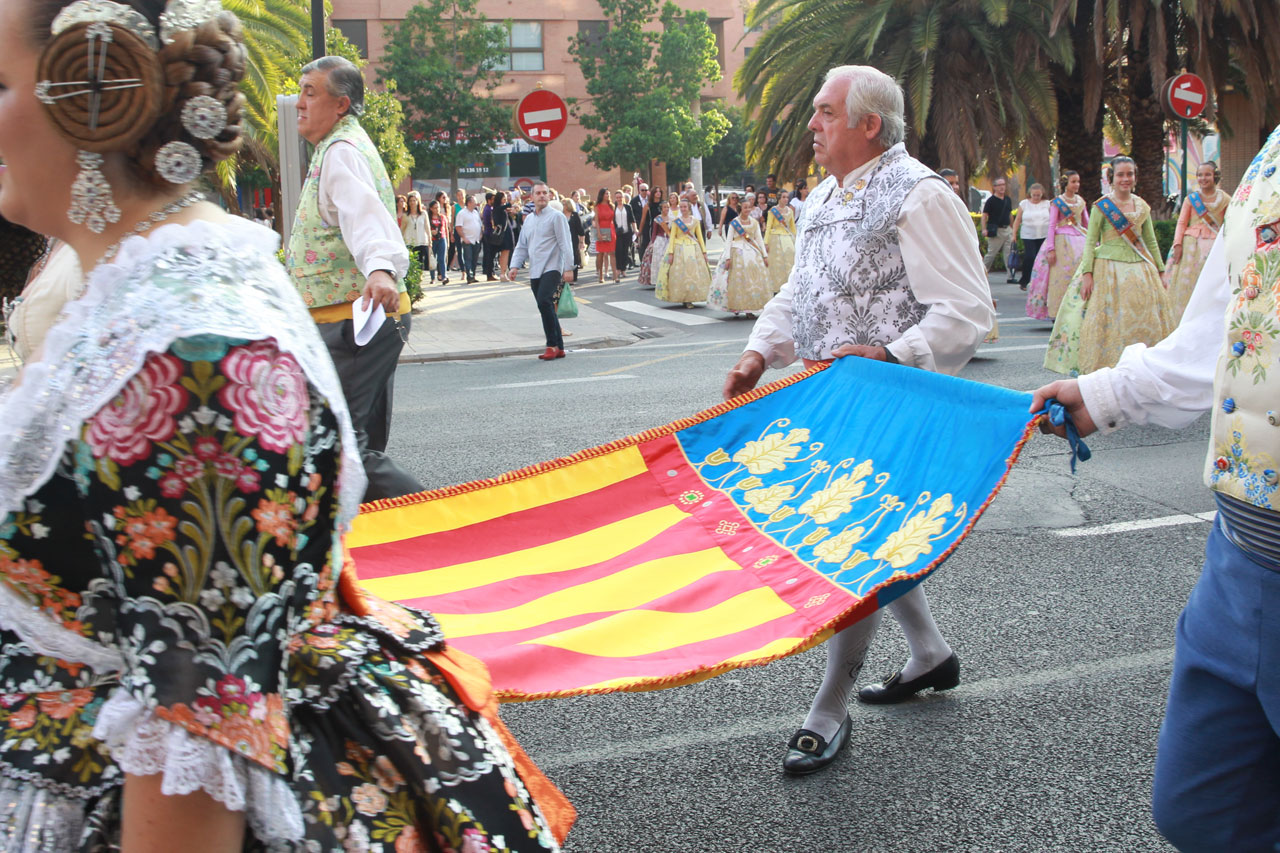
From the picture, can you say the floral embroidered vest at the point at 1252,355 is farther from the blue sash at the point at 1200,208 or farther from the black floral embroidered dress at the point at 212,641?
the blue sash at the point at 1200,208

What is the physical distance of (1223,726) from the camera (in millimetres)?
1949

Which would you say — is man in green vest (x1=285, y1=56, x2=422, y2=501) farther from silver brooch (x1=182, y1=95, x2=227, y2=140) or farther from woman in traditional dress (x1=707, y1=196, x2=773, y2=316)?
woman in traditional dress (x1=707, y1=196, x2=773, y2=316)

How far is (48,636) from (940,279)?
2753 mm

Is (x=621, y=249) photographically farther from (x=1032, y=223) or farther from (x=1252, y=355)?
(x=1252, y=355)

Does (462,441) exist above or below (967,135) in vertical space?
below

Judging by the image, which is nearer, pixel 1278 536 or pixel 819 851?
pixel 1278 536

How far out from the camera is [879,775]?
3.30m

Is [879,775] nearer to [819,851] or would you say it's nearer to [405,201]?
[819,851]

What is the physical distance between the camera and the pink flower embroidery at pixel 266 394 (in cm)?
110

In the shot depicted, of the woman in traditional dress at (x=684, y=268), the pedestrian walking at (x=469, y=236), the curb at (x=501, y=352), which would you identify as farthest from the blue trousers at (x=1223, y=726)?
the pedestrian walking at (x=469, y=236)

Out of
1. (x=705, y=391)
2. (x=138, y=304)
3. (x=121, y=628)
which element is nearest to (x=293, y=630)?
(x=121, y=628)

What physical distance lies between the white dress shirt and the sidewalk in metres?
10.2

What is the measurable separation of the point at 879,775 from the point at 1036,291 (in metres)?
12.4

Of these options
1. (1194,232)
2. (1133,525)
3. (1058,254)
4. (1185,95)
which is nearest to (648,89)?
(1185,95)
